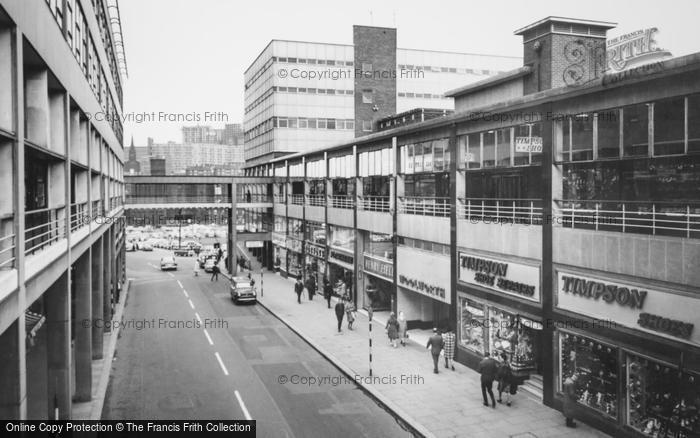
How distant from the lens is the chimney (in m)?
21.3

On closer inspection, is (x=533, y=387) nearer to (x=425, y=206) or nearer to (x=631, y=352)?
(x=631, y=352)

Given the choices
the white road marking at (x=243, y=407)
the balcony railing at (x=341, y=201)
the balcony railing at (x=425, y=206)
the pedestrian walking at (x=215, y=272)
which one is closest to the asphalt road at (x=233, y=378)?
the white road marking at (x=243, y=407)

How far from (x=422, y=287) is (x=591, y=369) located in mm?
9836

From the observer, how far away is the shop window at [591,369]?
567 inches

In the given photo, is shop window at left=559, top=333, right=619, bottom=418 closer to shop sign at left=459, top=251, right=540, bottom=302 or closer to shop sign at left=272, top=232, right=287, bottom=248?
shop sign at left=459, top=251, right=540, bottom=302

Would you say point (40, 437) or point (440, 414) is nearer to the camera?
point (40, 437)

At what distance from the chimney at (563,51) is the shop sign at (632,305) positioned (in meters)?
8.96

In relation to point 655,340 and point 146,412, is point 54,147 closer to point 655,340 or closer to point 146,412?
point 146,412

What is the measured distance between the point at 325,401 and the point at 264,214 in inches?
1577

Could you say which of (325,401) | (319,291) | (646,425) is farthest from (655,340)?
(319,291)

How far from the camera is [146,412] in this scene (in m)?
16.3

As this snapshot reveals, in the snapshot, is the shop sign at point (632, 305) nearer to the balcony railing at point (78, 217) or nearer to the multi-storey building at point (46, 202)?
the multi-storey building at point (46, 202)

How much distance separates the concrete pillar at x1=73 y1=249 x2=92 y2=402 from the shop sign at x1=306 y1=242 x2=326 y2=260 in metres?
21.6

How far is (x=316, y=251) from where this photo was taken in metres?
39.6
